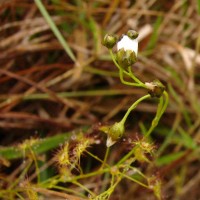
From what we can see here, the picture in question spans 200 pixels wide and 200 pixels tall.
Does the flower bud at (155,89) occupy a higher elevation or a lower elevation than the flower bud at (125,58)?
lower

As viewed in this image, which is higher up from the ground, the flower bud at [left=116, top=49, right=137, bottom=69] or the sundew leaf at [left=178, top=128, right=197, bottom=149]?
the flower bud at [left=116, top=49, right=137, bottom=69]

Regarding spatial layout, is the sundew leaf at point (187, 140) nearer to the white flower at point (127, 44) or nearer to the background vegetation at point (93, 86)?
the background vegetation at point (93, 86)

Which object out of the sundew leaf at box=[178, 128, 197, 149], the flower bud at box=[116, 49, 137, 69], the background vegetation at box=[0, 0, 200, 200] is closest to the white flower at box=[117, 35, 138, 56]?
the flower bud at box=[116, 49, 137, 69]

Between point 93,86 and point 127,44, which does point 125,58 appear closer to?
point 127,44

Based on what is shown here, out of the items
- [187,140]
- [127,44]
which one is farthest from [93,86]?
[127,44]

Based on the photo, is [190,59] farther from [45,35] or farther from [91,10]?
[45,35]

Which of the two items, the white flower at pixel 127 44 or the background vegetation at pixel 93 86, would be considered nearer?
the white flower at pixel 127 44

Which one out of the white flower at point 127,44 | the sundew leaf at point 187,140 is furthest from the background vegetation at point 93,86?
the white flower at point 127,44

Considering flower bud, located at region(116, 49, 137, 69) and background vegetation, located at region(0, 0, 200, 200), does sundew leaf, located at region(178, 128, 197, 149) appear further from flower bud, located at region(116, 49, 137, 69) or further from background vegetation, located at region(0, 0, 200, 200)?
flower bud, located at region(116, 49, 137, 69)
